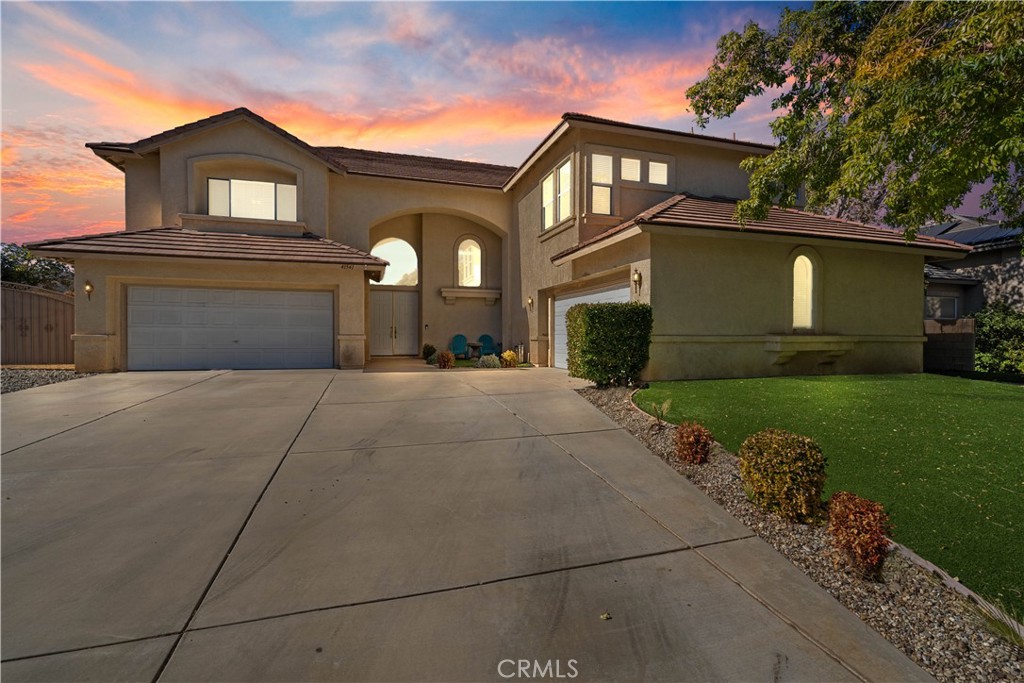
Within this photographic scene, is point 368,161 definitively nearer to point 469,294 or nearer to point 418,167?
point 418,167

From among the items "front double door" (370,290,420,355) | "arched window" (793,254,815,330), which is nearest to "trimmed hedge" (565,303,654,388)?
"arched window" (793,254,815,330)

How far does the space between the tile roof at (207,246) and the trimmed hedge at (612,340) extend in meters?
7.67

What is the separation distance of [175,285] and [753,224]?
1628cm

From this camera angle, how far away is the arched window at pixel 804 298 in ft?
38.4

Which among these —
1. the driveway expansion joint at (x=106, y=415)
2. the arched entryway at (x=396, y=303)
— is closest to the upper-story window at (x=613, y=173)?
the arched entryway at (x=396, y=303)

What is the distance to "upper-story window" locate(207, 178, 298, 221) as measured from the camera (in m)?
15.2

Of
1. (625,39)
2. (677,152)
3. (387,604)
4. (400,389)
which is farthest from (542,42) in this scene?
(387,604)

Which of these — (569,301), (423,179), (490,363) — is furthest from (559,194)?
(423,179)

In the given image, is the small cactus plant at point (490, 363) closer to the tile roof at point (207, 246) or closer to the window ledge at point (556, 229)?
the window ledge at point (556, 229)

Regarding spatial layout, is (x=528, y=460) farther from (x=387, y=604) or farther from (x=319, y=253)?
(x=319, y=253)

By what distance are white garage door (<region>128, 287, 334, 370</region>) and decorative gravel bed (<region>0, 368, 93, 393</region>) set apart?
146cm

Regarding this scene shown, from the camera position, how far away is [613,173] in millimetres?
A: 12914

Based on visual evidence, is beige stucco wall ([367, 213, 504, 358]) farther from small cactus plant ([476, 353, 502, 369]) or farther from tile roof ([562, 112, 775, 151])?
tile roof ([562, 112, 775, 151])

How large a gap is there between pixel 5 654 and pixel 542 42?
1222 centimetres
